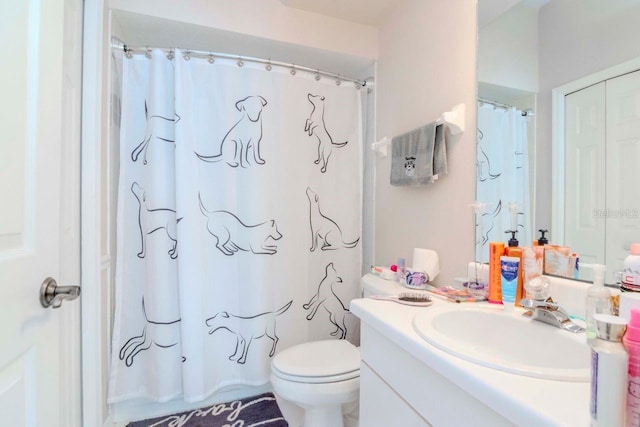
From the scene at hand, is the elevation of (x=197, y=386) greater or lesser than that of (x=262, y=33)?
lesser

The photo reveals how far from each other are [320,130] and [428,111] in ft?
2.06

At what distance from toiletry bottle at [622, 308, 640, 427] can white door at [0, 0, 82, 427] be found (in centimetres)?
103

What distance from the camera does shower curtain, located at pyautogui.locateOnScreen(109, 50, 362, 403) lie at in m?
1.51

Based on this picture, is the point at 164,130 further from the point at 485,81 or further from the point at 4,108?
the point at 485,81

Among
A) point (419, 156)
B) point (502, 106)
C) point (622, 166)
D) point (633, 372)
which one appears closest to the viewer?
point (633, 372)

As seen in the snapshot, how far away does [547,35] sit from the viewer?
988mm

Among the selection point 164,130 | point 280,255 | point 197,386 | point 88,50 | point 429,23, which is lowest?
point 197,386

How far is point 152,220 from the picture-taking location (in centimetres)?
150

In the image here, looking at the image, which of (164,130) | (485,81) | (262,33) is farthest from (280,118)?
(485,81)

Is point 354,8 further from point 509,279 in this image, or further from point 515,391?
point 515,391

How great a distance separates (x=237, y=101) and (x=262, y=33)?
0.41 m

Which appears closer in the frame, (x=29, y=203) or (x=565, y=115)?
(x=29, y=203)

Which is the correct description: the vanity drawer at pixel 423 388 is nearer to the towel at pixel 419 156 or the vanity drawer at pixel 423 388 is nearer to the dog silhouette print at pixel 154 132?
the towel at pixel 419 156

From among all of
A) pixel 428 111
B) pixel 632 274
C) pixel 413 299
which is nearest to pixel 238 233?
pixel 413 299
